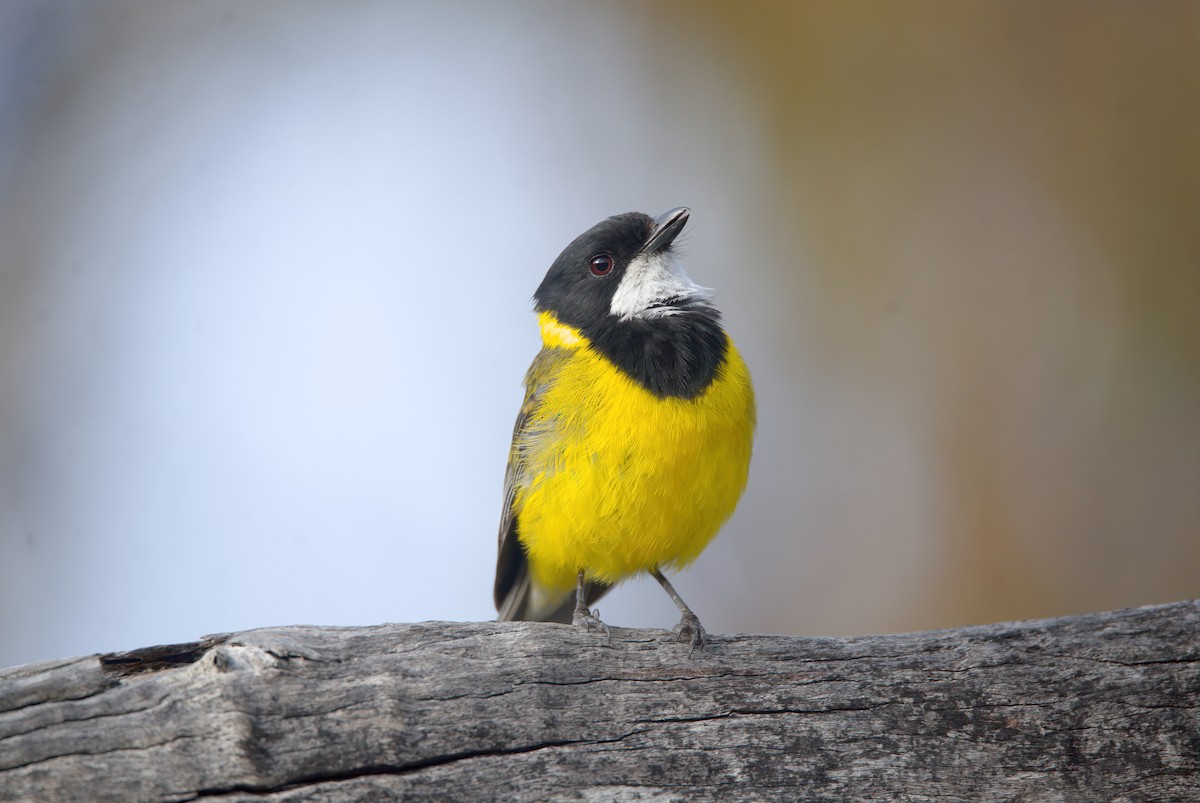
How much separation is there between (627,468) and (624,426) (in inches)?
6.5

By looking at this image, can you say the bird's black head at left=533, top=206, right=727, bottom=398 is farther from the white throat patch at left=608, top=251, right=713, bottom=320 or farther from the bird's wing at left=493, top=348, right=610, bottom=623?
the bird's wing at left=493, top=348, right=610, bottom=623

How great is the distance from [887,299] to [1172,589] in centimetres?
249

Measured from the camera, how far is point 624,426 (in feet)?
13.4

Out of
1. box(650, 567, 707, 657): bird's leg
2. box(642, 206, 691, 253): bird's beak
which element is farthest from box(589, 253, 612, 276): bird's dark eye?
box(650, 567, 707, 657): bird's leg

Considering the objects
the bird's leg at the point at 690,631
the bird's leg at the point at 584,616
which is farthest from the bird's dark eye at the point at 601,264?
the bird's leg at the point at 690,631

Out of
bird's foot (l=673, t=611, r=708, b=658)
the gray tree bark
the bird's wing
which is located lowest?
the gray tree bark

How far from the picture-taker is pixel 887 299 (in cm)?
705

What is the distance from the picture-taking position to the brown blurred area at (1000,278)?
6.45 meters

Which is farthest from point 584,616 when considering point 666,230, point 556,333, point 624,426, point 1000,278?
point 1000,278

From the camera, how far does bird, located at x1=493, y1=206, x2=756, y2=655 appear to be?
4090 mm

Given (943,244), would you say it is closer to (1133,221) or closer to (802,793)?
(1133,221)

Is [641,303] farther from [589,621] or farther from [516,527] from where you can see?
[589,621]

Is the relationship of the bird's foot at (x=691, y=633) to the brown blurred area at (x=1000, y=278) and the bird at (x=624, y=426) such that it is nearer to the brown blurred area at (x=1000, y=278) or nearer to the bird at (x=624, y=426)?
the bird at (x=624, y=426)

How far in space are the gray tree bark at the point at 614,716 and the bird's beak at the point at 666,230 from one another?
2006 millimetres
